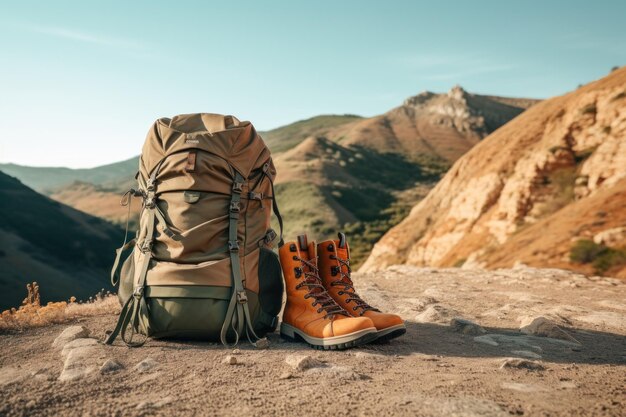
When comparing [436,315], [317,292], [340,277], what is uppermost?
[340,277]

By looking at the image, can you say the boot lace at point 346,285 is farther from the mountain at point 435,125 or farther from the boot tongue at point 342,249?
the mountain at point 435,125

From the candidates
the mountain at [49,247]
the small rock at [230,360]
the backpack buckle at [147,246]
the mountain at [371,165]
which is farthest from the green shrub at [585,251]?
the mountain at [49,247]

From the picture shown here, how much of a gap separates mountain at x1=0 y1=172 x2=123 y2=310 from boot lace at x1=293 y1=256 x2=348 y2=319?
145 feet

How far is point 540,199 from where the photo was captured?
2009 cm

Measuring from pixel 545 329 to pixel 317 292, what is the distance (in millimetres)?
2201

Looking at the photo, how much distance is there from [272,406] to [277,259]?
77.3 inches

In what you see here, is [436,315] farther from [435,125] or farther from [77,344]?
[435,125]

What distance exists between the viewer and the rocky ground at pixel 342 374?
2.72 meters

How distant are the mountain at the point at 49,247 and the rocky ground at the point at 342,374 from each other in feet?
144

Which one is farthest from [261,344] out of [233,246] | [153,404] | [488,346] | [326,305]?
[488,346]

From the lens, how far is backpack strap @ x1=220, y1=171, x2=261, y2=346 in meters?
4.09

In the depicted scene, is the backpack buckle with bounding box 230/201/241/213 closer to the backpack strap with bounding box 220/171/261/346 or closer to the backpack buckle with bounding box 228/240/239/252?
the backpack strap with bounding box 220/171/261/346

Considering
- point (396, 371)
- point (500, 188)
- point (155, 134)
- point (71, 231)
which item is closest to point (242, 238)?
point (155, 134)

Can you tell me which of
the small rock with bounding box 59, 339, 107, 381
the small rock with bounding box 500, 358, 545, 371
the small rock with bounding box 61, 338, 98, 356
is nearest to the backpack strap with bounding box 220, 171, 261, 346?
the small rock with bounding box 59, 339, 107, 381
